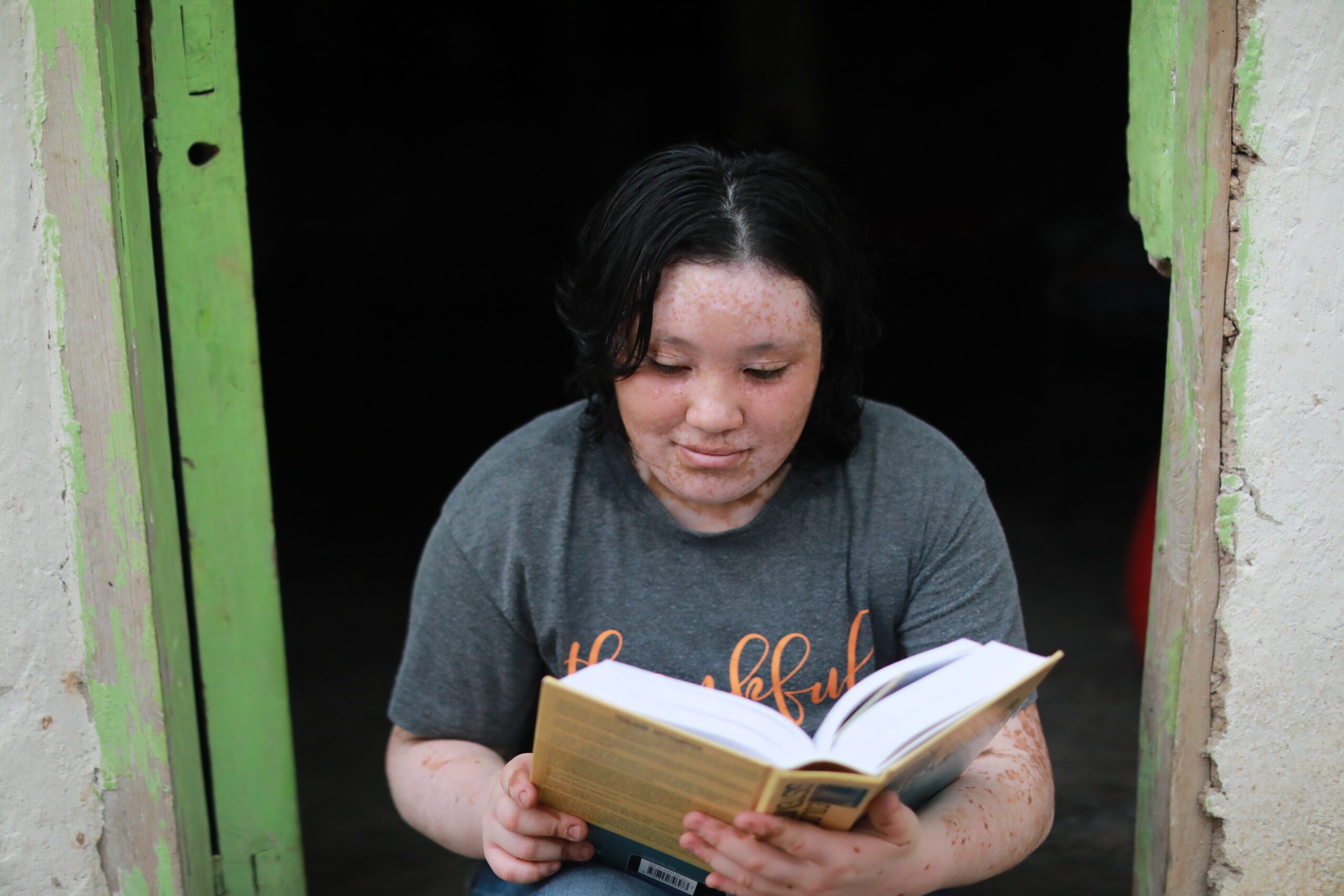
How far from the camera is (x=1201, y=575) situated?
1.58 m

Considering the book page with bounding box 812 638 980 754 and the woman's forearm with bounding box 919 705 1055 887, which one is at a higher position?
the book page with bounding box 812 638 980 754

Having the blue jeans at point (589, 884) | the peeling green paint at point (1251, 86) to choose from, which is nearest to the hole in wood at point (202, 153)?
the blue jeans at point (589, 884)

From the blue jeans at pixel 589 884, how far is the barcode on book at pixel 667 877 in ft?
0.09

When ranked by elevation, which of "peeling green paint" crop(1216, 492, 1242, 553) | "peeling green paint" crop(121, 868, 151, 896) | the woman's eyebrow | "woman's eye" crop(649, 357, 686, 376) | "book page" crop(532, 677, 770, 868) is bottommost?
"peeling green paint" crop(121, 868, 151, 896)

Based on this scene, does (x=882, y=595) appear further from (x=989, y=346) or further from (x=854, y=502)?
(x=989, y=346)

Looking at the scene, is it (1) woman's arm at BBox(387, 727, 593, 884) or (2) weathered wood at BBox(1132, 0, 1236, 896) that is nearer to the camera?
(1) woman's arm at BBox(387, 727, 593, 884)

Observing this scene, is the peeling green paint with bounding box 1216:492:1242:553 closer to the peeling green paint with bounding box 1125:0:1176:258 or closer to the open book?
the peeling green paint with bounding box 1125:0:1176:258

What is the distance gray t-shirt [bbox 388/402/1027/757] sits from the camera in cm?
158

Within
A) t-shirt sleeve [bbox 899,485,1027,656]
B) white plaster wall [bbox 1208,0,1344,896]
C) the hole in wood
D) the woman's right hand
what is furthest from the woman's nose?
the hole in wood

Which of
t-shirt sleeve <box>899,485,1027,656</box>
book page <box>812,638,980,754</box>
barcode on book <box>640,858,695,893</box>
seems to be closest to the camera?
book page <box>812,638,980,754</box>

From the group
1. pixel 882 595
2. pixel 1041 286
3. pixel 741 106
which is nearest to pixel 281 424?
pixel 741 106

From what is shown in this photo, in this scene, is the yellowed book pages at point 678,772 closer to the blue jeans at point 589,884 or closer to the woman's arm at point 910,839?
the woman's arm at point 910,839

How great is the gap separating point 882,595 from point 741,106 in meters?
6.56

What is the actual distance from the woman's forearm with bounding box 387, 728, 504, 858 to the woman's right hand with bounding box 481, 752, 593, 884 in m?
0.09
